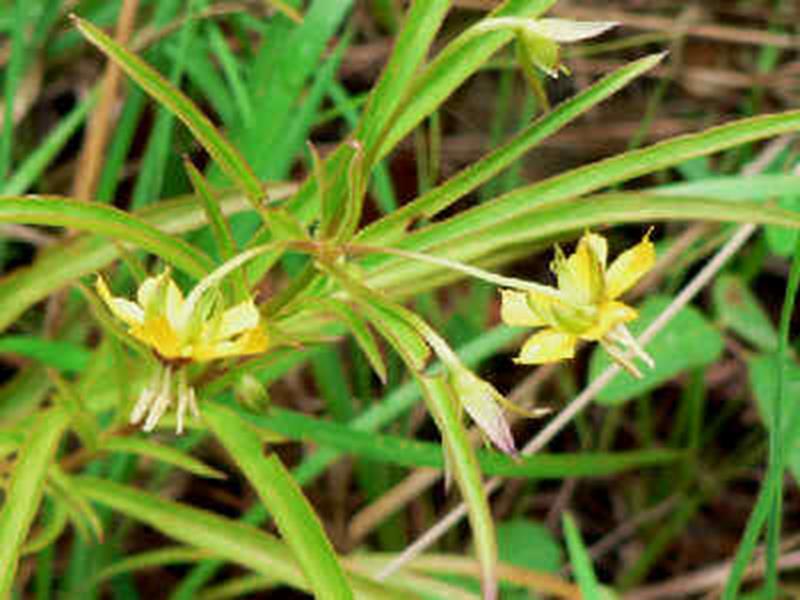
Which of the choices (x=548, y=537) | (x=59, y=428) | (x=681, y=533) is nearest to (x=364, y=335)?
(x=59, y=428)

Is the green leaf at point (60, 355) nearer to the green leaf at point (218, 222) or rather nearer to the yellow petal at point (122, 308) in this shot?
the green leaf at point (218, 222)

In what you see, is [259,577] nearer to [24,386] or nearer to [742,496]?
[24,386]

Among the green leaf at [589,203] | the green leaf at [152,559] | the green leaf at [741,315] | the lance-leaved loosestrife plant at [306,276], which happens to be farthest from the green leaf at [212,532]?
the green leaf at [741,315]

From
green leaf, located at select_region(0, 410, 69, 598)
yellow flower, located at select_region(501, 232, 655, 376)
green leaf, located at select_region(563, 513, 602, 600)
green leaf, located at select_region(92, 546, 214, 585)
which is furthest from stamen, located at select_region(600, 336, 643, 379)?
green leaf, located at select_region(92, 546, 214, 585)

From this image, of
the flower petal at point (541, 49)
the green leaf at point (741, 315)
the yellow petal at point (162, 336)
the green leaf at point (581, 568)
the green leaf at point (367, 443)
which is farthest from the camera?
the green leaf at point (741, 315)

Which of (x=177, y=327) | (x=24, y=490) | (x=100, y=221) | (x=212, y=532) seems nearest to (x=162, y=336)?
(x=177, y=327)

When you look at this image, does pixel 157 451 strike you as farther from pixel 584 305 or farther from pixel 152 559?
pixel 584 305
